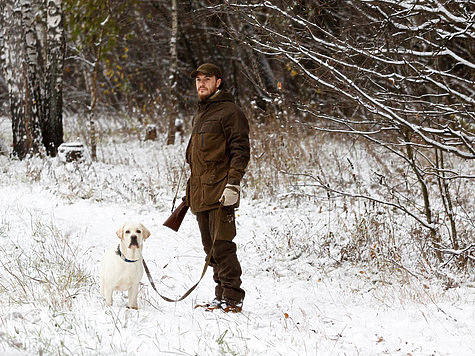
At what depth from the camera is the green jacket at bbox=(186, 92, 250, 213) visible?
4.14m

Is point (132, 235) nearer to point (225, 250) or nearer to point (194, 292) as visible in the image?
point (225, 250)

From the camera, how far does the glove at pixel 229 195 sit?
3.99m

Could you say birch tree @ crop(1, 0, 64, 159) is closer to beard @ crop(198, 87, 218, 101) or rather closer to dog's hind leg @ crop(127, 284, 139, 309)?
beard @ crop(198, 87, 218, 101)

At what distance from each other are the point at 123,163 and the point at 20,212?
406 centimetres

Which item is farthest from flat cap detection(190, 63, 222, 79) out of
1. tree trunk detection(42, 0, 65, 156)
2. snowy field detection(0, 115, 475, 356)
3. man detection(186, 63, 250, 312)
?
tree trunk detection(42, 0, 65, 156)

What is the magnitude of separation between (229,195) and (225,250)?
58 centimetres

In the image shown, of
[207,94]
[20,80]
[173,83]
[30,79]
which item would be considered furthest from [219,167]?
[173,83]

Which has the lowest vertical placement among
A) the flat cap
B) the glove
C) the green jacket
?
the glove

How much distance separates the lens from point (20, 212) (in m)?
7.01

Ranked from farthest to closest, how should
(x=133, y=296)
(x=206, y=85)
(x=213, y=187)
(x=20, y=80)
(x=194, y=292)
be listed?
1. (x=20, y=80)
2. (x=194, y=292)
3. (x=206, y=85)
4. (x=213, y=187)
5. (x=133, y=296)

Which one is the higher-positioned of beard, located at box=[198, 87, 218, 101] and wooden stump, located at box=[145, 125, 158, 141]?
beard, located at box=[198, 87, 218, 101]

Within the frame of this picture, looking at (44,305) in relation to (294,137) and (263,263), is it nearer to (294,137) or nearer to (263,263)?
(263,263)

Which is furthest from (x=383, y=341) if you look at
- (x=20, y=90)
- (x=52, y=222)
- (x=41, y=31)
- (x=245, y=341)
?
(x=41, y=31)

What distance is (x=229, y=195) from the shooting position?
399 cm
